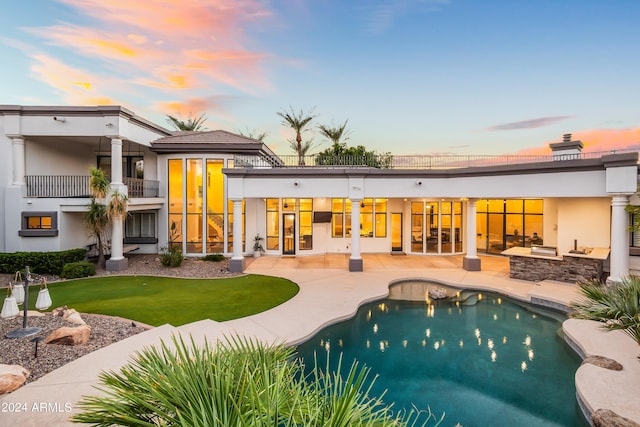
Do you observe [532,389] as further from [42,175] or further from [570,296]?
[42,175]

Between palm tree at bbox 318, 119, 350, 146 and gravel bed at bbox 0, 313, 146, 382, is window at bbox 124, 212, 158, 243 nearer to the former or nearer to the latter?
gravel bed at bbox 0, 313, 146, 382

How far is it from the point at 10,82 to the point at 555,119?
34.3 meters

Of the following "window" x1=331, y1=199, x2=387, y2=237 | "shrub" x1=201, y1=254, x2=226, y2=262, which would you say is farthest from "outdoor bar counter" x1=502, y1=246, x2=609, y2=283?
"shrub" x1=201, y1=254, x2=226, y2=262

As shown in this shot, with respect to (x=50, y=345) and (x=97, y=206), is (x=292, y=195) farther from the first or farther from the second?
(x=50, y=345)

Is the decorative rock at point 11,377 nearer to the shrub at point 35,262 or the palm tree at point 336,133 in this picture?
the shrub at point 35,262

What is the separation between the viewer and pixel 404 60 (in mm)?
19188

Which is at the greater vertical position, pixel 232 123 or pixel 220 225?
pixel 232 123

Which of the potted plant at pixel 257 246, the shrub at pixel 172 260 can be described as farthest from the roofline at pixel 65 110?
the potted plant at pixel 257 246

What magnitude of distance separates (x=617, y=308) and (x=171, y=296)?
38.5ft

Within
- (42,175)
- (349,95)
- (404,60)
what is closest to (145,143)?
(42,175)

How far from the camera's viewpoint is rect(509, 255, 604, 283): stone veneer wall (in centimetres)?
1245

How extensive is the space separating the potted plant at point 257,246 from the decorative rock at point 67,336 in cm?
1194

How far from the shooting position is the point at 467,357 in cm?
757

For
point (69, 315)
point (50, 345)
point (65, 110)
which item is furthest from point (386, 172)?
point (65, 110)
